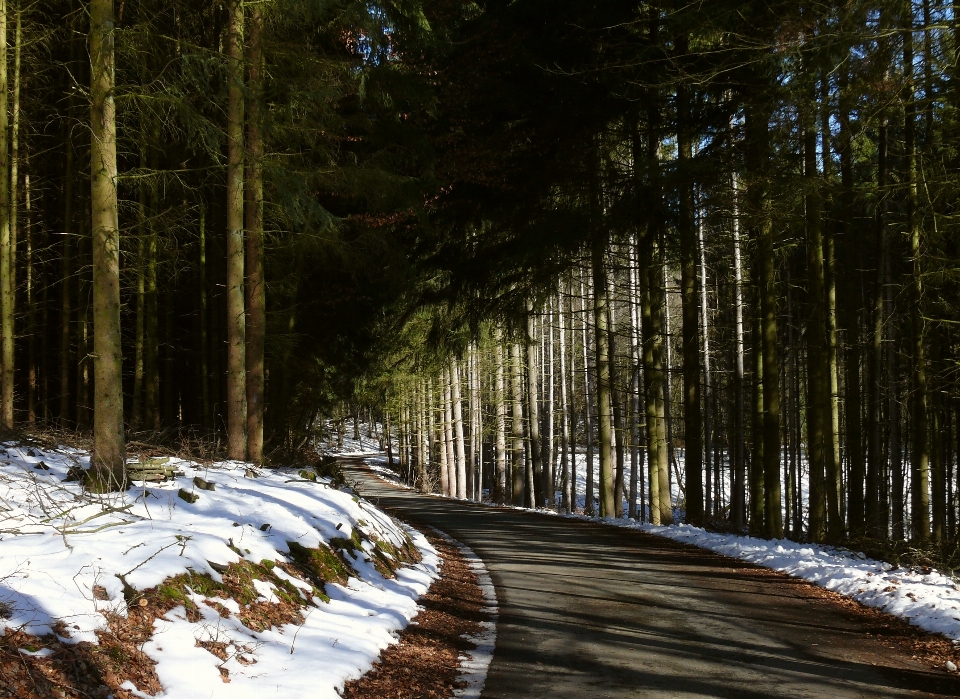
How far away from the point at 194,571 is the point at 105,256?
136 inches

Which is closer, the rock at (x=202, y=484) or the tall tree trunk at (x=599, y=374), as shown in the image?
the rock at (x=202, y=484)

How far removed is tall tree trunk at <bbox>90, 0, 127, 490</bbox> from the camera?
7.15 metres

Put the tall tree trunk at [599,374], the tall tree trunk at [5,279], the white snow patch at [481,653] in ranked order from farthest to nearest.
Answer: the tall tree trunk at [599,374] < the tall tree trunk at [5,279] < the white snow patch at [481,653]

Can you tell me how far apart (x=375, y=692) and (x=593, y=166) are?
12586mm

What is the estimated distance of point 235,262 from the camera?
35.7 feet

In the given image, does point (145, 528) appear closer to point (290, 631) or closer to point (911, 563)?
point (290, 631)

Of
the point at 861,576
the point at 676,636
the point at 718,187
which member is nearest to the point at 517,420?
the point at 718,187

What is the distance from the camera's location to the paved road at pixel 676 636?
522 cm

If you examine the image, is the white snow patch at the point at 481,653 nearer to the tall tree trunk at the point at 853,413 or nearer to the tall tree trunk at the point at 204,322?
the tall tree trunk at the point at 853,413

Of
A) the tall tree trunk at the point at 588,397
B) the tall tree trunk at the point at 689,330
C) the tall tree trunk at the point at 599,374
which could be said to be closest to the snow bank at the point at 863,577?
the tall tree trunk at the point at 689,330

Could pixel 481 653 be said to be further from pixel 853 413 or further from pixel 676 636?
pixel 853 413

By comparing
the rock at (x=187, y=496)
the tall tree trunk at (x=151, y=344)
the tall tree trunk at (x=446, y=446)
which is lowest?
the tall tree trunk at (x=446, y=446)

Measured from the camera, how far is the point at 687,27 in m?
10.6

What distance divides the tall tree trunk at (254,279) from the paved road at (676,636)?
4.43 m
